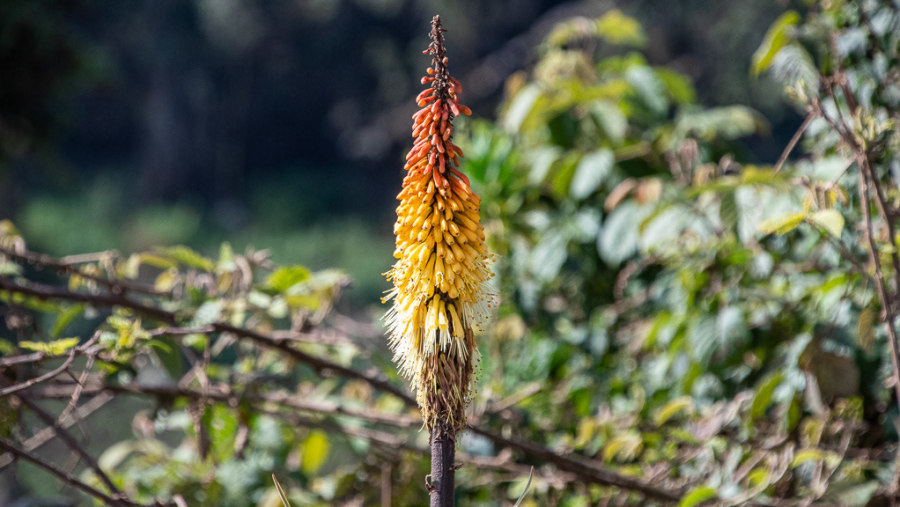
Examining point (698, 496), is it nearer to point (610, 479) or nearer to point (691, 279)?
point (610, 479)

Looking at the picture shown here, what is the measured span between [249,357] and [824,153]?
1.69m

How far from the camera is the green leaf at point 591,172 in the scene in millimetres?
2523

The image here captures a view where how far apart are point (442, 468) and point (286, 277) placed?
3.16 feet

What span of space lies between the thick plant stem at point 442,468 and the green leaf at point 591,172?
1492 millimetres

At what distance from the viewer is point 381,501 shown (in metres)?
2.38

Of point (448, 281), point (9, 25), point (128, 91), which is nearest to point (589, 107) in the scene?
point (448, 281)

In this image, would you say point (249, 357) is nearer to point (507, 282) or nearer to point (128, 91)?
point (507, 282)

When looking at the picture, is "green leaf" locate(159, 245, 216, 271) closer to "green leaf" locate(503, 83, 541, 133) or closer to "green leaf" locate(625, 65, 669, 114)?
"green leaf" locate(503, 83, 541, 133)

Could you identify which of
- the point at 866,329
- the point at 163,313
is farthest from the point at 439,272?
the point at 866,329

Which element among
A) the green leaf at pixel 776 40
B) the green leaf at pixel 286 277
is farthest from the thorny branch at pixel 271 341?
the green leaf at pixel 776 40

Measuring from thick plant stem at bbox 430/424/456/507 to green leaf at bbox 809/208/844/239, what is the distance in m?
0.86

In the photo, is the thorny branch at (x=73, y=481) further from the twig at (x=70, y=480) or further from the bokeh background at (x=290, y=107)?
the bokeh background at (x=290, y=107)

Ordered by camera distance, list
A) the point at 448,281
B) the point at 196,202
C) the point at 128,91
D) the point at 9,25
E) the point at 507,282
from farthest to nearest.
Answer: the point at 128,91, the point at 196,202, the point at 9,25, the point at 507,282, the point at 448,281

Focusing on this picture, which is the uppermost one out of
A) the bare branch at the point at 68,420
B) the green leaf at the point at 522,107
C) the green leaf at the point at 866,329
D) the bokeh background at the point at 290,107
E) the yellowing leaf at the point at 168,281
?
the bokeh background at the point at 290,107
